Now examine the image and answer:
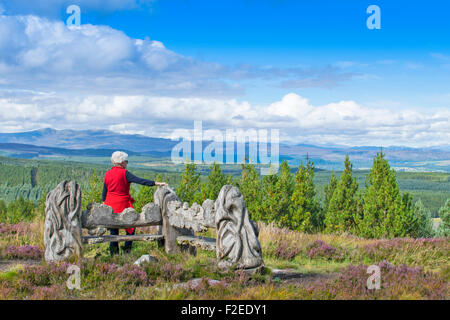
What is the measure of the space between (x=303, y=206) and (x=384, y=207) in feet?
15.5

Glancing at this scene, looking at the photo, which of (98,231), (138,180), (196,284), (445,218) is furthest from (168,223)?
(445,218)

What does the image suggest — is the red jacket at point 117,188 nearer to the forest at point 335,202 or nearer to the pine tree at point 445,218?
the forest at point 335,202

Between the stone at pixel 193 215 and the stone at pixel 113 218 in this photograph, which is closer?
the stone at pixel 193 215

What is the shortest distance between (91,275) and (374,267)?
4.61 meters

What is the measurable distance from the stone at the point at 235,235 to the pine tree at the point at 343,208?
1525 cm

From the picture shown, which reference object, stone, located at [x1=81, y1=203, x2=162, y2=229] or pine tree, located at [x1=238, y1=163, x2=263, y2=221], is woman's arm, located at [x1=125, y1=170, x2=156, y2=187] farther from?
pine tree, located at [x1=238, y1=163, x2=263, y2=221]

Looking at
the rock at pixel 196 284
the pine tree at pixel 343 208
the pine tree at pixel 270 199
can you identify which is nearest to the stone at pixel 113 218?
the rock at pixel 196 284

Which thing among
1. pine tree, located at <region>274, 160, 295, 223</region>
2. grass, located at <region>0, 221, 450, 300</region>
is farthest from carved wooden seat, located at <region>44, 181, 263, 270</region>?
pine tree, located at <region>274, 160, 295, 223</region>

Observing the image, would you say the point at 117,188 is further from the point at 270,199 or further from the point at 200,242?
the point at 270,199

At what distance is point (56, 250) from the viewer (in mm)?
8094

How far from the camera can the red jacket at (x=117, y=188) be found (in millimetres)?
9047

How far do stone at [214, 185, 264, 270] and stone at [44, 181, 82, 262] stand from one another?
2845 millimetres
